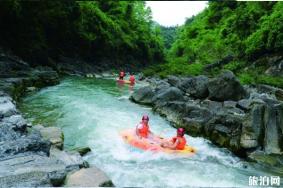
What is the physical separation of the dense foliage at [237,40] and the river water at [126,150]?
10797 millimetres

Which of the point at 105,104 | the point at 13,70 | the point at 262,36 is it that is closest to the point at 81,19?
the point at 13,70

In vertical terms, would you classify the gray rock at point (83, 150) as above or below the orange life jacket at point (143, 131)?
below

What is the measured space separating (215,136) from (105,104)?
7.55 meters

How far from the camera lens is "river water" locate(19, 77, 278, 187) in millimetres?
8531

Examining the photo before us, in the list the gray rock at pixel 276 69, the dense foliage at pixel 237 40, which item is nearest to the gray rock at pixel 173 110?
the dense foliage at pixel 237 40

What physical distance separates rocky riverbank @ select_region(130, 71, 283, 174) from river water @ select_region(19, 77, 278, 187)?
408 mm

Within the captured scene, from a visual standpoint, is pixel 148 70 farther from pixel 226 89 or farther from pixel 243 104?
pixel 243 104

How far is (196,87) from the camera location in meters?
18.8

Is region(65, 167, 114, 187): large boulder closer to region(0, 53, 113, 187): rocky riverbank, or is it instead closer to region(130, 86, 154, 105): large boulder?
region(0, 53, 113, 187): rocky riverbank

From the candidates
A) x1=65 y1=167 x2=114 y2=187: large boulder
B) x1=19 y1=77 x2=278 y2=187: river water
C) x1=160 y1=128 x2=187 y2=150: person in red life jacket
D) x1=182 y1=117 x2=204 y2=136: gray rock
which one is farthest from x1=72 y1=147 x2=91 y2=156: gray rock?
x1=182 y1=117 x2=204 y2=136: gray rock

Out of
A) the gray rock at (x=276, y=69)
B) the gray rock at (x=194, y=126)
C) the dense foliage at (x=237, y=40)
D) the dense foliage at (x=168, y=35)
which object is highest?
the dense foliage at (x=168, y=35)

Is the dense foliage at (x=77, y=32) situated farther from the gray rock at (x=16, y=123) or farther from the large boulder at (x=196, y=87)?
the gray rock at (x=16, y=123)

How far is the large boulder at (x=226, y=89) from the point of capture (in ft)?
54.9

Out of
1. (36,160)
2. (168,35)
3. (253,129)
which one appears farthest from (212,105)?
(168,35)
